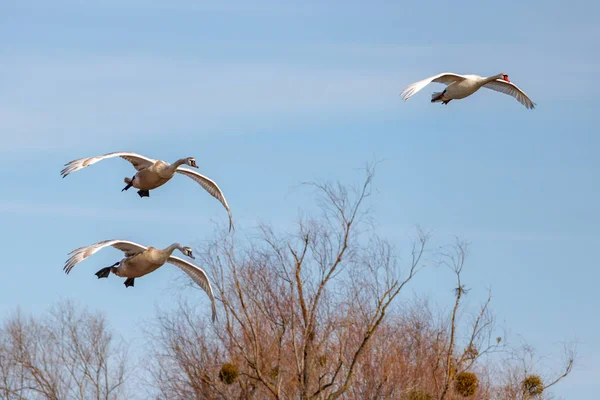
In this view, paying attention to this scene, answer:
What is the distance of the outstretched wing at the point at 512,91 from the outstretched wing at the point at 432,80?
193cm

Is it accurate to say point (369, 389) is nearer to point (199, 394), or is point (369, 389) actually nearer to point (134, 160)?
point (199, 394)

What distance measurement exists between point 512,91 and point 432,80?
391 cm

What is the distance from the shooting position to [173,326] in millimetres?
38656

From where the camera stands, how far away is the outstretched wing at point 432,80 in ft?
72.1

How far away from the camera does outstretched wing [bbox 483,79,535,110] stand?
26.1 m

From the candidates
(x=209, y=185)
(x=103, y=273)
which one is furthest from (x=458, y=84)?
(x=103, y=273)

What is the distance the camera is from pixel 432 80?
913 inches

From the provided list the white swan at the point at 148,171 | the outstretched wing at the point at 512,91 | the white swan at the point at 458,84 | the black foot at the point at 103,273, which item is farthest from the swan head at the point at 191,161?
the outstretched wing at the point at 512,91

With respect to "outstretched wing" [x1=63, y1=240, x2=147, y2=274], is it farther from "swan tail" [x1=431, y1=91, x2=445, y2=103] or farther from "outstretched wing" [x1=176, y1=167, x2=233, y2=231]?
"swan tail" [x1=431, y1=91, x2=445, y2=103]

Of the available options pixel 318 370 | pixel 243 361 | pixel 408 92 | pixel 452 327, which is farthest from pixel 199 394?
pixel 408 92

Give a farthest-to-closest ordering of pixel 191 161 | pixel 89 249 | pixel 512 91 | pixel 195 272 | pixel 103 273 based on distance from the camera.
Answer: pixel 512 91
pixel 195 272
pixel 103 273
pixel 191 161
pixel 89 249

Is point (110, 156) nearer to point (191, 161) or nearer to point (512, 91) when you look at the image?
point (191, 161)

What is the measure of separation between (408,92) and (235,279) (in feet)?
42.1

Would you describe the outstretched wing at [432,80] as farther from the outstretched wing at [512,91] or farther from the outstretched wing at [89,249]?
the outstretched wing at [89,249]
